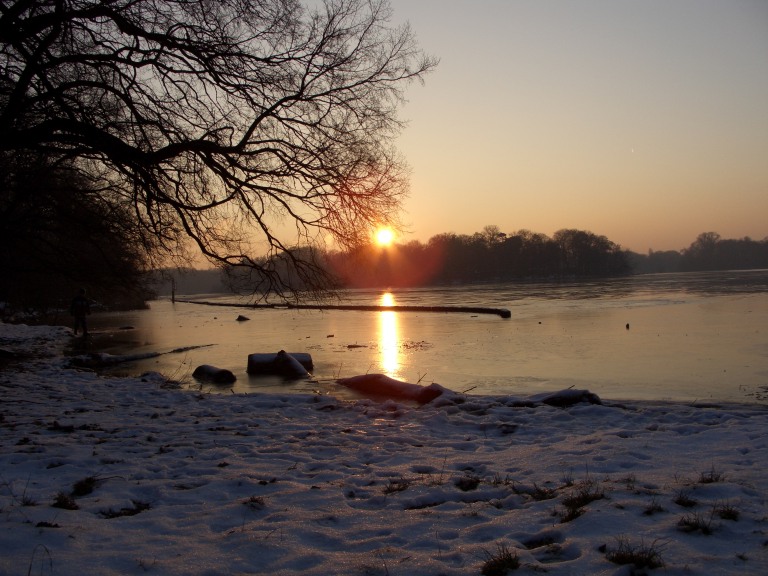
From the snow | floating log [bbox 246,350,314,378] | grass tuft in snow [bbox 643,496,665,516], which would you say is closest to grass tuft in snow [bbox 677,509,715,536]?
the snow

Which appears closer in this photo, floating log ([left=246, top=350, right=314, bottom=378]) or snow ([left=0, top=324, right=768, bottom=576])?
snow ([left=0, top=324, right=768, bottom=576])

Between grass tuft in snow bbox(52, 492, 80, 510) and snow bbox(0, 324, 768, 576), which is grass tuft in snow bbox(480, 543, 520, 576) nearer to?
snow bbox(0, 324, 768, 576)

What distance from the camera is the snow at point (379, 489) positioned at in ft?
10.8

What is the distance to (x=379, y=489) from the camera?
476cm

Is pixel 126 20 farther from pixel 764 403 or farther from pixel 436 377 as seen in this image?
pixel 764 403

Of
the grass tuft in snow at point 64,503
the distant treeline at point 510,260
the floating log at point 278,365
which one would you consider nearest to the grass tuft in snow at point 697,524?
the grass tuft in snow at point 64,503

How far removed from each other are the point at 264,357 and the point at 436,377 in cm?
455

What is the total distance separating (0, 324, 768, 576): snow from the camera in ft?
10.8

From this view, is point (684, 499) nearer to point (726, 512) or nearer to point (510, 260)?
point (726, 512)

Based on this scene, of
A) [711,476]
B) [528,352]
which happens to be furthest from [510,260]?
[711,476]

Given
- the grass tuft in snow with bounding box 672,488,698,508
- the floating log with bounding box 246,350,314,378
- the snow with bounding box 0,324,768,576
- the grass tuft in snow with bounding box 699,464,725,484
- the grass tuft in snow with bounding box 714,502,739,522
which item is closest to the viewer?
the snow with bounding box 0,324,768,576

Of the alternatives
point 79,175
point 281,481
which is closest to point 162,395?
point 79,175

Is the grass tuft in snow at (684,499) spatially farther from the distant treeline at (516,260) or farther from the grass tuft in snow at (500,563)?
the distant treeline at (516,260)

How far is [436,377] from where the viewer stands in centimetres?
1399
